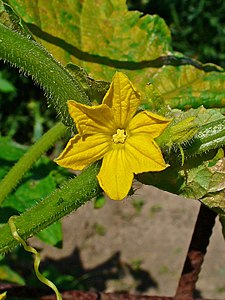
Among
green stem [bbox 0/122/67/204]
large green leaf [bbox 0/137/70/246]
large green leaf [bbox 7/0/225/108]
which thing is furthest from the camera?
large green leaf [bbox 0/137/70/246]

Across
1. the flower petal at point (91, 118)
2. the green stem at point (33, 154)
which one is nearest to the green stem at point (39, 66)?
the flower petal at point (91, 118)

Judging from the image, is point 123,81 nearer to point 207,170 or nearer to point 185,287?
point 207,170

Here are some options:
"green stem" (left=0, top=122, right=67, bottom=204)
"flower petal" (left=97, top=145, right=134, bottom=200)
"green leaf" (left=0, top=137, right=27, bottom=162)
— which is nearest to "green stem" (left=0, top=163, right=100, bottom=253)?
"flower petal" (left=97, top=145, right=134, bottom=200)

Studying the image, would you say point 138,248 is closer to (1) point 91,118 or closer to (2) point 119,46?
(2) point 119,46

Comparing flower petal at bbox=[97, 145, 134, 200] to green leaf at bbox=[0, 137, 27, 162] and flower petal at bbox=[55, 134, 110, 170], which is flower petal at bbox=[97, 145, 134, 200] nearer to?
flower petal at bbox=[55, 134, 110, 170]

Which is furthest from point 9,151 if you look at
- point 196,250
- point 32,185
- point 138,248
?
point 138,248

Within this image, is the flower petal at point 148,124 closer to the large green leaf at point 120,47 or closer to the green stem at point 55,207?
the green stem at point 55,207
